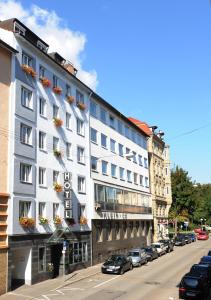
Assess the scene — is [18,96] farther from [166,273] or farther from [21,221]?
[166,273]

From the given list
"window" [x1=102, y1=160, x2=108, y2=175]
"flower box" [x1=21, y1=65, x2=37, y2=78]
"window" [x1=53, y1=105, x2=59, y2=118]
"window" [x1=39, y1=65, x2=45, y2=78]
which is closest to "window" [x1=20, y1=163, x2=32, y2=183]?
"window" [x1=53, y1=105, x2=59, y2=118]

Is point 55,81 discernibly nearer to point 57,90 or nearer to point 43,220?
point 57,90

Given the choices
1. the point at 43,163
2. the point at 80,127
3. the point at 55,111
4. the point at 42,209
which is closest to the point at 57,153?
the point at 43,163

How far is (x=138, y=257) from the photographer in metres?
40.7

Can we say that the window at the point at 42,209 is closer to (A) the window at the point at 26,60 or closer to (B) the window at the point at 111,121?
(A) the window at the point at 26,60

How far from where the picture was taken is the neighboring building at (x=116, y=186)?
4394 cm

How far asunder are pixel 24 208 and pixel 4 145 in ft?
17.4

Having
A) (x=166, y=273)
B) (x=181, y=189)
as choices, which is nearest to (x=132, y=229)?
(x=166, y=273)

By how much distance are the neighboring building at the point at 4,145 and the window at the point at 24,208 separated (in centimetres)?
179

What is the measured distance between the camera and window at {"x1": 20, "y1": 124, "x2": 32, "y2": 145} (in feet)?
104

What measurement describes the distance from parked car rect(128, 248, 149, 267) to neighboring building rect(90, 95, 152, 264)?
3909 mm

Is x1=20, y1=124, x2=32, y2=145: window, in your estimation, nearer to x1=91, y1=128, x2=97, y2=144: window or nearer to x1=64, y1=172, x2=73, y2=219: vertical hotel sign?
x1=64, y1=172, x2=73, y2=219: vertical hotel sign

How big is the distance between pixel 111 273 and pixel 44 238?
23.7ft

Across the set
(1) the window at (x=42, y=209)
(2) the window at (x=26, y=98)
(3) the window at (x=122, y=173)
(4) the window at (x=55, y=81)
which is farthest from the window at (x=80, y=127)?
(3) the window at (x=122, y=173)
